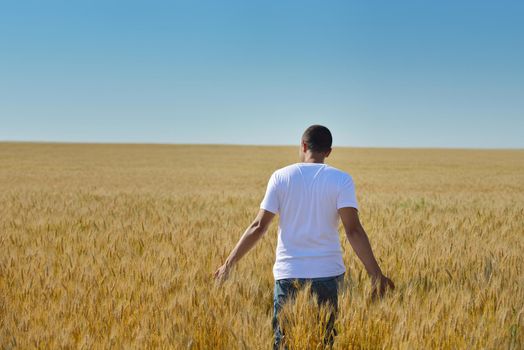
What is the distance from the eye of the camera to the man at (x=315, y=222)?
2824mm

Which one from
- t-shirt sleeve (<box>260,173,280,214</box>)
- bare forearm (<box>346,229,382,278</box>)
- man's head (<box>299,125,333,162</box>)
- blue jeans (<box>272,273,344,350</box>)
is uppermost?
man's head (<box>299,125,333,162</box>)

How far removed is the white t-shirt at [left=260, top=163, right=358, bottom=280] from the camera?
9.25ft

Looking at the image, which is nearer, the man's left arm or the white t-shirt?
the white t-shirt

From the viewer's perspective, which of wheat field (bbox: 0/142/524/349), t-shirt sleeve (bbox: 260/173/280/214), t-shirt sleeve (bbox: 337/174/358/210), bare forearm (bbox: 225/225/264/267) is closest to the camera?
wheat field (bbox: 0/142/524/349)

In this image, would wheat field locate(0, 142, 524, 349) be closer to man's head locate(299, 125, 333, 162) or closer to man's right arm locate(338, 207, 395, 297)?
man's right arm locate(338, 207, 395, 297)

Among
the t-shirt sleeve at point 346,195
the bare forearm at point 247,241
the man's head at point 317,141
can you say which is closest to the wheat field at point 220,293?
the bare forearm at point 247,241

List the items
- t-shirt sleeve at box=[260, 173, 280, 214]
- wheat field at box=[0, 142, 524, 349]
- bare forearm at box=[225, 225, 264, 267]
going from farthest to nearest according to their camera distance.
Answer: bare forearm at box=[225, 225, 264, 267]
t-shirt sleeve at box=[260, 173, 280, 214]
wheat field at box=[0, 142, 524, 349]

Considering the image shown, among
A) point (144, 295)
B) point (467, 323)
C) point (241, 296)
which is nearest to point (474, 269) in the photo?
point (467, 323)

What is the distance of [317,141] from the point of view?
2.85 metres

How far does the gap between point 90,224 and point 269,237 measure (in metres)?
2.65

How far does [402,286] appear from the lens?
13.3 ft

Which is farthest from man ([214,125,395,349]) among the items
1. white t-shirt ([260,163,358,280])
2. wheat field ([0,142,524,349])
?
wheat field ([0,142,524,349])

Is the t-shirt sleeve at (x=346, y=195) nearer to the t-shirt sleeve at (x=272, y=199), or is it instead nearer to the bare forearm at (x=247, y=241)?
the t-shirt sleeve at (x=272, y=199)

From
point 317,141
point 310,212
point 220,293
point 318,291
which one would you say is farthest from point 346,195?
point 220,293
